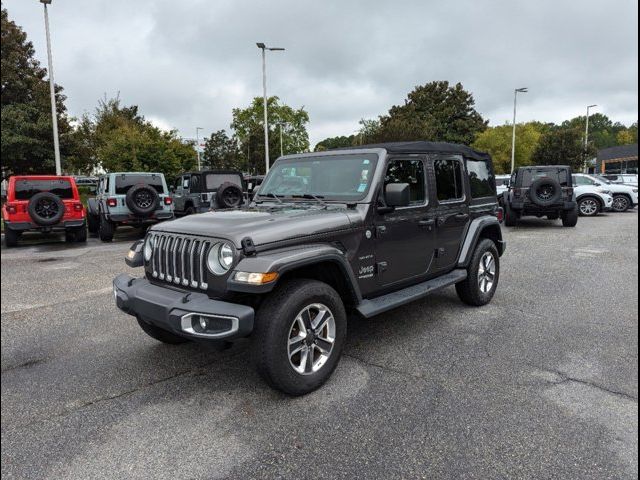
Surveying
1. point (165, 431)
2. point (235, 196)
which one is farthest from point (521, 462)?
point (235, 196)

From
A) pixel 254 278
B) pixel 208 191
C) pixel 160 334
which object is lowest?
pixel 160 334

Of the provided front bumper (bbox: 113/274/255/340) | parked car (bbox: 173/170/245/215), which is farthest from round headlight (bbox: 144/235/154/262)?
parked car (bbox: 173/170/245/215)

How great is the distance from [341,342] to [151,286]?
1488mm

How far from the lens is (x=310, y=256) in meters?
3.20

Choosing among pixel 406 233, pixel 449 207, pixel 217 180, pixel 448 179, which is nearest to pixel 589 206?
pixel 217 180

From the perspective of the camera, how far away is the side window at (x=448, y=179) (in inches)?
189

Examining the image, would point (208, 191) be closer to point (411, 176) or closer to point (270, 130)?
point (411, 176)

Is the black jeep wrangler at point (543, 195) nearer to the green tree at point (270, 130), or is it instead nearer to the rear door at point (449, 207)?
the rear door at point (449, 207)

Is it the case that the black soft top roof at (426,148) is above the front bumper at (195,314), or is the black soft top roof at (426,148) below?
above

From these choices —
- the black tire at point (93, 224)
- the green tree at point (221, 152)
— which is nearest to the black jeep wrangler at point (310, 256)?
the black tire at point (93, 224)

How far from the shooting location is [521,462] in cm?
251

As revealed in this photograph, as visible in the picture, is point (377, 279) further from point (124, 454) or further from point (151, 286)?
point (124, 454)

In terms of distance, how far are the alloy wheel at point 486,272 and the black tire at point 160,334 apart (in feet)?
11.2

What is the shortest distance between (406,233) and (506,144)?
155ft
